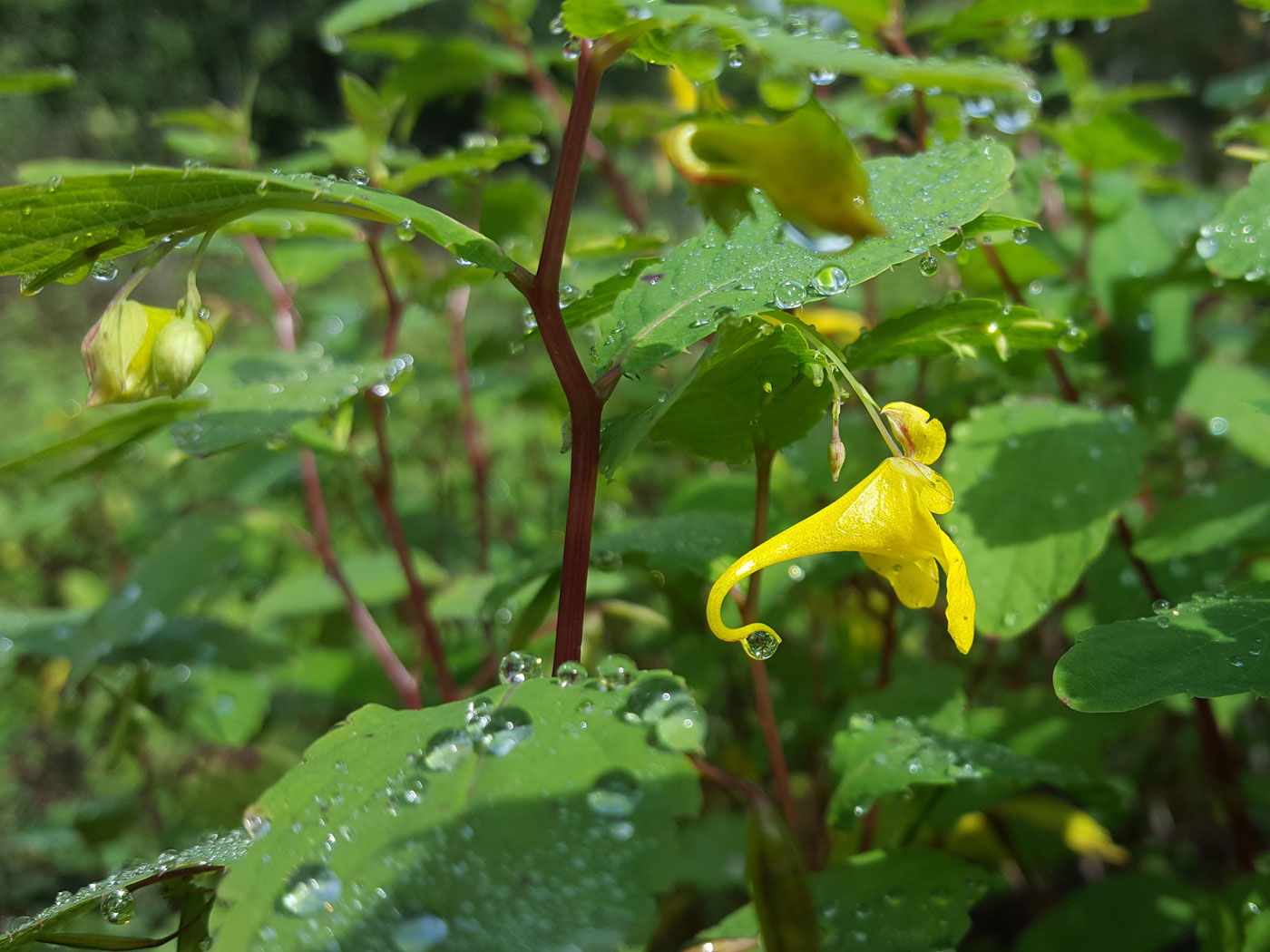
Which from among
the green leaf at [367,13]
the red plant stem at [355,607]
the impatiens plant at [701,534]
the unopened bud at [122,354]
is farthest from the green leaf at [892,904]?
the green leaf at [367,13]

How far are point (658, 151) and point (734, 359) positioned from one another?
1.22 m

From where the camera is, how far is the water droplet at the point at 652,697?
0.38 m

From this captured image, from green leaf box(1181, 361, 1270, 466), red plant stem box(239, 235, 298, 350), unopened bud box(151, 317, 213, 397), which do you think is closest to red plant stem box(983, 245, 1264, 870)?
green leaf box(1181, 361, 1270, 466)

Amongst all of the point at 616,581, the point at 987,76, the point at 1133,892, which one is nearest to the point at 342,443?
the point at 616,581

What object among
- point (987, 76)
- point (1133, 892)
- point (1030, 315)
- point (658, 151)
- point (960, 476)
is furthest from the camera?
point (658, 151)

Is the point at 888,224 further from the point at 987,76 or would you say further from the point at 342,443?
the point at 342,443

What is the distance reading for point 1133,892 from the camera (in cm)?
83

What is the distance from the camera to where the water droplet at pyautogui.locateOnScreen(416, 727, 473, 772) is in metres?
0.37

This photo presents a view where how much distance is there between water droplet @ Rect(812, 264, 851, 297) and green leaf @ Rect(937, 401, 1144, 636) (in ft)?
0.93

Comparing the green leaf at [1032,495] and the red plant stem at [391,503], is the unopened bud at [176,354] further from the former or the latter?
the green leaf at [1032,495]

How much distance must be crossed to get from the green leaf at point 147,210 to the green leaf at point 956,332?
0.26 metres

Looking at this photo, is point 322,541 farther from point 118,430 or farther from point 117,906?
point 117,906

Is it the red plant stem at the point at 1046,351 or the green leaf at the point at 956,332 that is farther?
the red plant stem at the point at 1046,351

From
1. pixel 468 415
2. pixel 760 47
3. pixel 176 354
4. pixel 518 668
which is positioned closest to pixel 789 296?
pixel 760 47
